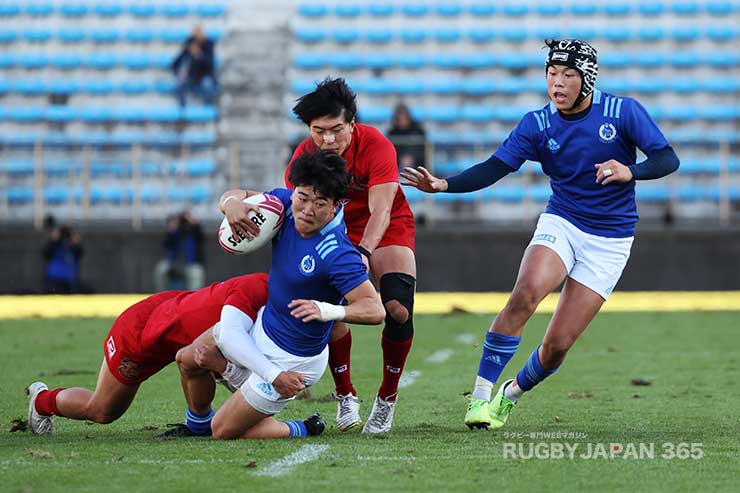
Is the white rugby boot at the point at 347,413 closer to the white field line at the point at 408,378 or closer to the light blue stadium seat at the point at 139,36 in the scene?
the white field line at the point at 408,378

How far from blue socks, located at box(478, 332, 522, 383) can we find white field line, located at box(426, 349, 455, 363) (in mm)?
3710

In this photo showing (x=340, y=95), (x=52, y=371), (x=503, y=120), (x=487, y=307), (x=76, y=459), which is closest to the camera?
(x=76, y=459)

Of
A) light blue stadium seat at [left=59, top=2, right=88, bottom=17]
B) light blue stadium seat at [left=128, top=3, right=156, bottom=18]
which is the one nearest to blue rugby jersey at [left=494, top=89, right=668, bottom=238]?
light blue stadium seat at [left=128, top=3, right=156, bottom=18]

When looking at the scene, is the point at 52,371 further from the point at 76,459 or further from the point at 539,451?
the point at 539,451

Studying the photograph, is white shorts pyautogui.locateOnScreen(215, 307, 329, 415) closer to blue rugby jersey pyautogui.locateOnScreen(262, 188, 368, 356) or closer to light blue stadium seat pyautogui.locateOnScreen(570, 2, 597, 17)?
blue rugby jersey pyautogui.locateOnScreen(262, 188, 368, 356)

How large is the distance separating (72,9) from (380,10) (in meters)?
5.30

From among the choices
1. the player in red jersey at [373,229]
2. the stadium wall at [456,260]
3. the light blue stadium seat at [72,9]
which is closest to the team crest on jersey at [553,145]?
the player in red jersey at [373,229]

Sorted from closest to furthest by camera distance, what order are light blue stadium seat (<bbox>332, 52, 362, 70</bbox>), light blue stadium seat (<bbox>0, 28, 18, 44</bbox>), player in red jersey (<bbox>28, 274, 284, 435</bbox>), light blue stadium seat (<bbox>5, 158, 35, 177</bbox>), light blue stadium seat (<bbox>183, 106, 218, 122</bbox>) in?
1. player in red jersey (<bbox>28, 274, 284, 435</bbox>)
2. light blue stadium seat (<bbox>5, 158, 35, 177</bbox>)
3. light blue stadium seat (<bbox>183, 106, 218, 122</bbox>)
4. light blue stadium seat (<bbox>332, 52, 362, 70</bbox>)
5. light blue stadium seat (<bbox>0, 28, 18, 44</bbox>)

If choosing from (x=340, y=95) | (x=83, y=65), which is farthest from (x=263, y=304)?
(x=83, y=65)

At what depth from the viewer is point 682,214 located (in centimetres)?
1997

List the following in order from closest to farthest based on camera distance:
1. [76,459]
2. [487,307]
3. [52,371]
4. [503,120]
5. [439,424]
Answer: 1. [76,459]
2. [439,424]
3. [52,371]
4. [487,307]
5. [503,120]

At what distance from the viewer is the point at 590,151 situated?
22.7 feet

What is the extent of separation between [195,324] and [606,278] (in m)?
2.24

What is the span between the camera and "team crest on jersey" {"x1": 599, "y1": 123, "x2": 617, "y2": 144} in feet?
22.6
